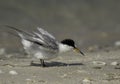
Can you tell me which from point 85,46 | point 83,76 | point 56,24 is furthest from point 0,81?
point 56,24

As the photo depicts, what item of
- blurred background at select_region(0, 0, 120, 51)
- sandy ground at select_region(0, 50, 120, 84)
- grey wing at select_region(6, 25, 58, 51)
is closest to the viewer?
sandy ground at select_region(0, 50, 120, 84)

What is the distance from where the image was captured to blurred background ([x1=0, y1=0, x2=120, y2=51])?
1710 cm

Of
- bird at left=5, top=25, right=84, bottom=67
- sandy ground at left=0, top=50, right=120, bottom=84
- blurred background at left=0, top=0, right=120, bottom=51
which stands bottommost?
sandy ground at left=0, top=50, right=120, bottom=84

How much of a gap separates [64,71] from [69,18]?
8.76 meters

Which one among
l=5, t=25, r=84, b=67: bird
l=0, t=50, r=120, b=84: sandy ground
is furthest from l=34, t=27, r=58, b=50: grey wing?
l=0, t=50, r=120, b=84: sandy ground

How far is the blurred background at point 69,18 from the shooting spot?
673 inches

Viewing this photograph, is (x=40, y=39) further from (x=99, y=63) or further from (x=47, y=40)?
(x=99, y=63)

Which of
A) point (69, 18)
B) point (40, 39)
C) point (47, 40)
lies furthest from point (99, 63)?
point (69, 18)

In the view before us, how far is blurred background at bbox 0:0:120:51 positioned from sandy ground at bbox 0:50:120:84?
514cm

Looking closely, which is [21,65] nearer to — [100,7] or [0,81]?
[0,81]

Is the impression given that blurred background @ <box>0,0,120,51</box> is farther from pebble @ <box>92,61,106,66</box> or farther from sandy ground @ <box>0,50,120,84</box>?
pebble @ <box>92,61,106,66</box>

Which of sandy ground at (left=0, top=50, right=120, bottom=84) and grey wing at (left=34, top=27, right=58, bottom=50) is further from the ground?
grey wing at (left=34, top=27, right=58, bottom=50)

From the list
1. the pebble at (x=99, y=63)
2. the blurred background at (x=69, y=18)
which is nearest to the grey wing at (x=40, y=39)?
the pebble at (x=99, y=63)

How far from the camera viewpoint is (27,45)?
1004cm
